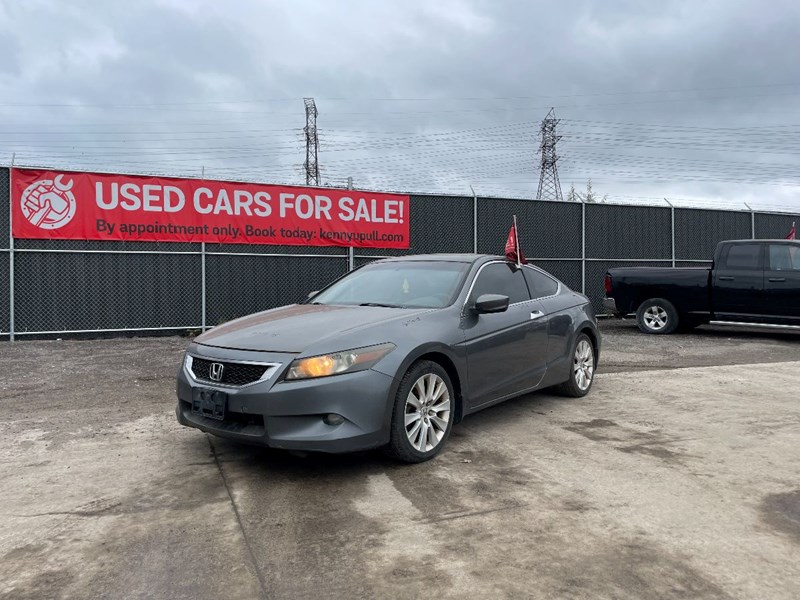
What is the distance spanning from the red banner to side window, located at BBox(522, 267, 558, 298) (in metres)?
6.93

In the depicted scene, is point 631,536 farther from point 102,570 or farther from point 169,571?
point 102,570

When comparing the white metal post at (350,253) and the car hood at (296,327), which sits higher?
the white metal post at (350,253)

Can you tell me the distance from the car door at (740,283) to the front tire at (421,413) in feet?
28.5

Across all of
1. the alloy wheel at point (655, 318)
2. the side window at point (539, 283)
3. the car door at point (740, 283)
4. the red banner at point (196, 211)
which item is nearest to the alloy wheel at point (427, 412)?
the side window at point (539, 283)

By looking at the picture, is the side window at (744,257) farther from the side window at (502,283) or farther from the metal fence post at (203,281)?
the metal fence post at (203,281)

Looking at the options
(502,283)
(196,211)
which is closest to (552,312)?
(502,283)

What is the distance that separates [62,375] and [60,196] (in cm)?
434

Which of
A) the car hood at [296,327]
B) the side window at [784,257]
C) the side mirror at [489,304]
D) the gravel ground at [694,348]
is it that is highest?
the side window at [784,257]

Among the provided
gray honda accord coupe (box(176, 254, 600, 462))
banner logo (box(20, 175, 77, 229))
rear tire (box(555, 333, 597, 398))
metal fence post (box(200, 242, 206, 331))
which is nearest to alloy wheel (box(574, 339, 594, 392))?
rear tire (box(555, 333, 597, 398))

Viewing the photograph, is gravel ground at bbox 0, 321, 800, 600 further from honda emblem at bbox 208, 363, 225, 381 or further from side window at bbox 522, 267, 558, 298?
side window at bbox 522, 267, 558, 298

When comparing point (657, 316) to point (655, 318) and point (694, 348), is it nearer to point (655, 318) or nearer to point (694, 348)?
point (655, 318)

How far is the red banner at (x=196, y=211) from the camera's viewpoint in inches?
431

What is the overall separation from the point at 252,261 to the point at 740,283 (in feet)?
28.4

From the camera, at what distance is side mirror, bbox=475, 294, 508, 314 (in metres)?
4.95
